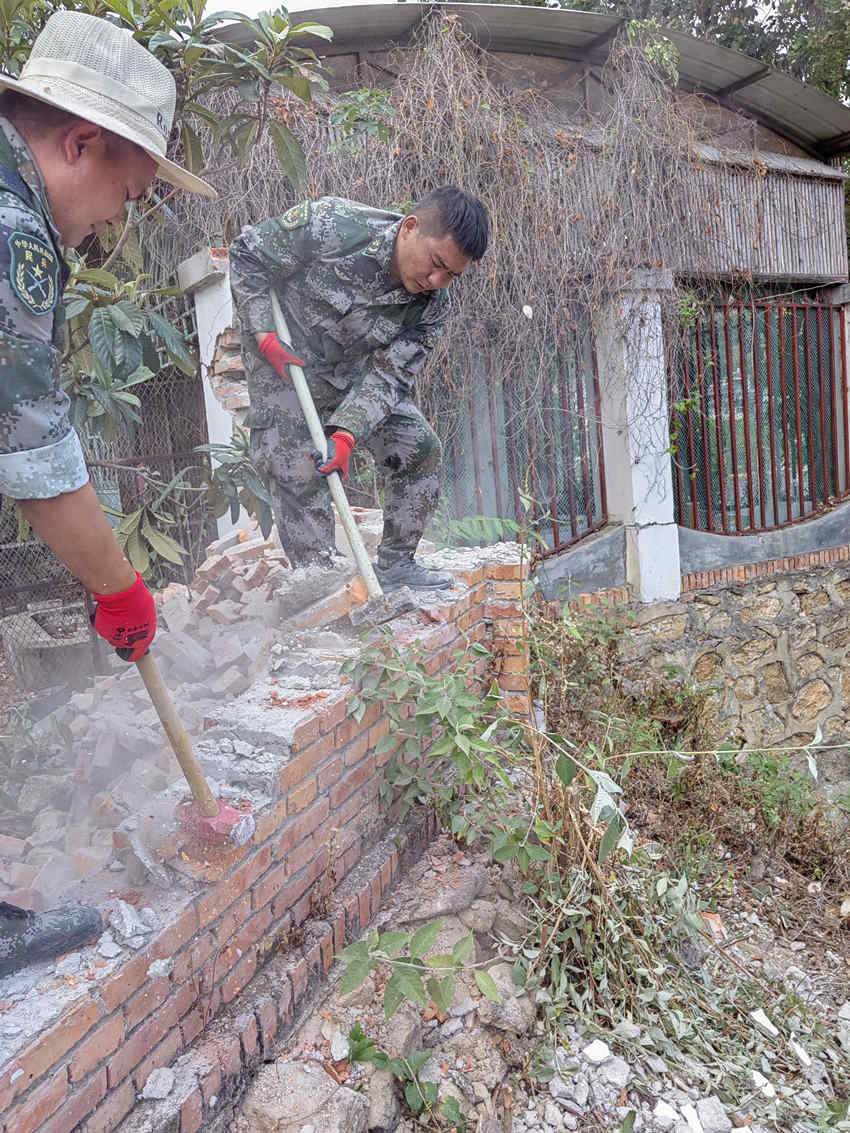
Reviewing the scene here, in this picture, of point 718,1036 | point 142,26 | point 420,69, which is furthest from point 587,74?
point 718,1036

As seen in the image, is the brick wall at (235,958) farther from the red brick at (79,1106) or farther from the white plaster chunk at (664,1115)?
the white plaster chunk at (664,1115)

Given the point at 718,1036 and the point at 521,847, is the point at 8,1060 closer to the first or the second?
the point at 521,847

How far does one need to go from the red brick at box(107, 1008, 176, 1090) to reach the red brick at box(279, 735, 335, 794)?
54 centimetres

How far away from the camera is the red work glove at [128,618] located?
156 centimetres

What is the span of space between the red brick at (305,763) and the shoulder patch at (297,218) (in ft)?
5.75

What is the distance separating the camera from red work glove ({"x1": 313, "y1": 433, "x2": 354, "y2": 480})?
8.43 feet

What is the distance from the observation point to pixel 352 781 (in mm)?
2262

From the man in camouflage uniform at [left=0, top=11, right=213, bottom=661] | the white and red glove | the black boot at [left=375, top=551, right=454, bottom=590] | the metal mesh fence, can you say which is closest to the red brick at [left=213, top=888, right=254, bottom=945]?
the man in camouflage uniform at [left=0, top=11, right=213, bottom=661]

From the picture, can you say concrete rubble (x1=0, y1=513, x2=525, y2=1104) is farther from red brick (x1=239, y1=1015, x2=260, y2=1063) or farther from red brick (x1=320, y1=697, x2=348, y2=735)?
red brick (x1=239, y1=1015, x2=260, y2=1063)

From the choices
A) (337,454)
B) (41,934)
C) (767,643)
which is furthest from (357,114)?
(767,643)

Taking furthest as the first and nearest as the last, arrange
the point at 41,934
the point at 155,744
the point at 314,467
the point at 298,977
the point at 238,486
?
the point at 238,486
the point at 314,467
the point at 155,744
the point at 298,977
the point at 41,934

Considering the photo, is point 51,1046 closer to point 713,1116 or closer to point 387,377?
point 713,1116

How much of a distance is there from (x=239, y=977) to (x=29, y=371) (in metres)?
1.32

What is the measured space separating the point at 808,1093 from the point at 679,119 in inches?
224
